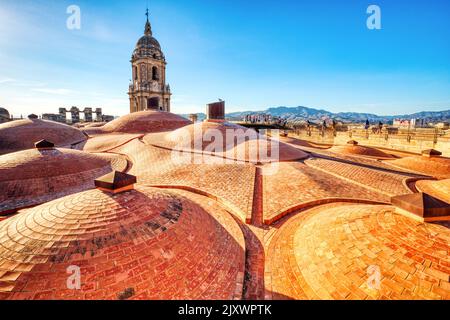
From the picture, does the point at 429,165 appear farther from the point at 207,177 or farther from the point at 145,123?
the point at 145,123

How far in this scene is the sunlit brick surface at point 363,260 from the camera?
4.09 m

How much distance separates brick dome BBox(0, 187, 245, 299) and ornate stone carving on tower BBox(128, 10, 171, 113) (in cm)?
3325

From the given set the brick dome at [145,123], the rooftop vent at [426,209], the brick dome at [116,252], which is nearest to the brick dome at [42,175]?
the brick dome at [116,252]

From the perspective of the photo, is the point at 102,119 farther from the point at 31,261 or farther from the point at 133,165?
the point at 31,261

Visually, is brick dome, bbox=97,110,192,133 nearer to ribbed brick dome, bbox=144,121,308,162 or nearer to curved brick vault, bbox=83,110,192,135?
curved brick vault, bbox=83,110,192,135

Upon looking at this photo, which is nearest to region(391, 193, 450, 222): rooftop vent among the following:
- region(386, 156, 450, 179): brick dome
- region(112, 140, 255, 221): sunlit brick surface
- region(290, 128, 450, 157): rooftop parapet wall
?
region(112, 140, 255, 221): sunlit brick surface

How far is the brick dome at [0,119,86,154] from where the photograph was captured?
1818 cm

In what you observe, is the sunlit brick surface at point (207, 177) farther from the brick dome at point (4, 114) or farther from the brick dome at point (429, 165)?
the brick dome at point (4, 114)

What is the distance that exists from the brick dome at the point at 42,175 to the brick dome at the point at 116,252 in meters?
5.01

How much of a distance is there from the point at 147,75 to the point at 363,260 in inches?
1590

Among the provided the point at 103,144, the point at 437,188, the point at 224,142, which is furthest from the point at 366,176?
the point at 103,144

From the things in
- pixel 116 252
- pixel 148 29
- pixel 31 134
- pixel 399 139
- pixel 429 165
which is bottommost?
pixel 116 252

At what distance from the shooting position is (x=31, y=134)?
63.1ft

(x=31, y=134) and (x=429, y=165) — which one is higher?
(x=31, y=134)
